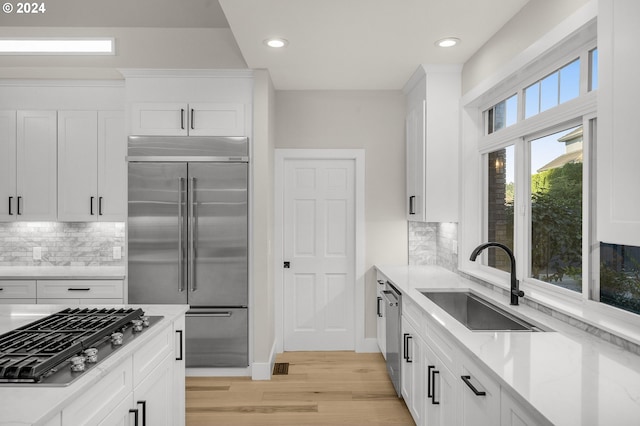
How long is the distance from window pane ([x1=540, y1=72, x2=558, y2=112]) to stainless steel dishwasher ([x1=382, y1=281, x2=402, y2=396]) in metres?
1.58

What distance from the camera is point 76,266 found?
4.09m

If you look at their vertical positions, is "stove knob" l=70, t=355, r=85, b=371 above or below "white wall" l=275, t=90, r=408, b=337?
below

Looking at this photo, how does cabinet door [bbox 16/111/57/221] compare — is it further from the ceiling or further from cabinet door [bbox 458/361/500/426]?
cabinet door [bbox 458/361/500/426]

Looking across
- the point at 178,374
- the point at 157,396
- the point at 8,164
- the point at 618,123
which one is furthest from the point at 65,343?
the point at 8,164

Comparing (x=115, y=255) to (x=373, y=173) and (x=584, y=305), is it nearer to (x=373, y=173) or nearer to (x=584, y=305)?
(x=373, y=173)

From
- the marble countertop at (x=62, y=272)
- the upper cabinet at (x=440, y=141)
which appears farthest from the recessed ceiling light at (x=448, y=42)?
the marble countertop at (x=62, y=272)

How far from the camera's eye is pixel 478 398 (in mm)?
1612

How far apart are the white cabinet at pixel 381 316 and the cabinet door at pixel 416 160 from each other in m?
0.69

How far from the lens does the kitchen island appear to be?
1146 millimetres

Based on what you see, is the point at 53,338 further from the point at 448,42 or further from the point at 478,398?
the point at 448,42

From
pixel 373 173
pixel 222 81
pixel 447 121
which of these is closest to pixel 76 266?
pixel 222 81

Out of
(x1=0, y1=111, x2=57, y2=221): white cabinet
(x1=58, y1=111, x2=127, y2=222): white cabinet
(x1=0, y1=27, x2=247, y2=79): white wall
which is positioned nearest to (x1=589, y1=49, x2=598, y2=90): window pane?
(x1=0, y1=27, x2=247, y2=79): white wall

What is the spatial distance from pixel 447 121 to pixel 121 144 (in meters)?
2.99

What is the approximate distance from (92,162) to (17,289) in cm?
129
